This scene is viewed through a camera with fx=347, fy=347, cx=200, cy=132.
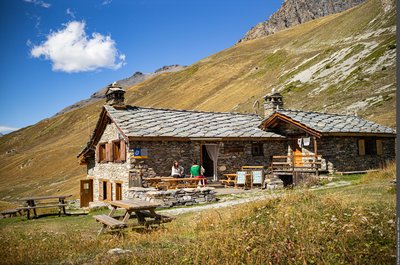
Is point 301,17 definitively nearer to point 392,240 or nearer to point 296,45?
point 296,45

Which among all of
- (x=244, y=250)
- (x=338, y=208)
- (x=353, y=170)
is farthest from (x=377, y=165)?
(x=244, y=250)

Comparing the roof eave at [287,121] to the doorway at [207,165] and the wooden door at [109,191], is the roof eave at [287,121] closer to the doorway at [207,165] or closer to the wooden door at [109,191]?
the doorway at [207,165]

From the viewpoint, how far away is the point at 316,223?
6.71 m

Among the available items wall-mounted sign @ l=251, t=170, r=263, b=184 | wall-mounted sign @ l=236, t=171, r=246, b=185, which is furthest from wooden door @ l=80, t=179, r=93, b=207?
wall-mounted sign @ l=251, t=170, r=263, b=184

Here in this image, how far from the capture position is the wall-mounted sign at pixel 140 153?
17.9 meters

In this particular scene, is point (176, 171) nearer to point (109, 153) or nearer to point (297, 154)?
point (109, 153)

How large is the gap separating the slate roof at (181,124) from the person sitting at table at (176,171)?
64.4 inches

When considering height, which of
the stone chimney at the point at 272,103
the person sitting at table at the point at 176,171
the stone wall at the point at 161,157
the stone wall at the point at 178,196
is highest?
the stone chimney at the point at 272,103

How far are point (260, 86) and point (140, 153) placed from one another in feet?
183

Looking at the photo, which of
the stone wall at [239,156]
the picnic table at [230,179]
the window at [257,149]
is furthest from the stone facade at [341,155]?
the picnic table at [230,179]

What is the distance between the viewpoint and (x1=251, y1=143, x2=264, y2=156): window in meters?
21.9

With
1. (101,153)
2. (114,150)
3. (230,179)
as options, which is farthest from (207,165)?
(101,153)

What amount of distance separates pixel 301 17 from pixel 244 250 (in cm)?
17153

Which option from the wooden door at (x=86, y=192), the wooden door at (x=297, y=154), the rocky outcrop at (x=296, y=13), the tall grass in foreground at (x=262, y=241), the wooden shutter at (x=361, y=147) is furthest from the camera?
the rocky outcrop at (x=296, y=13)
